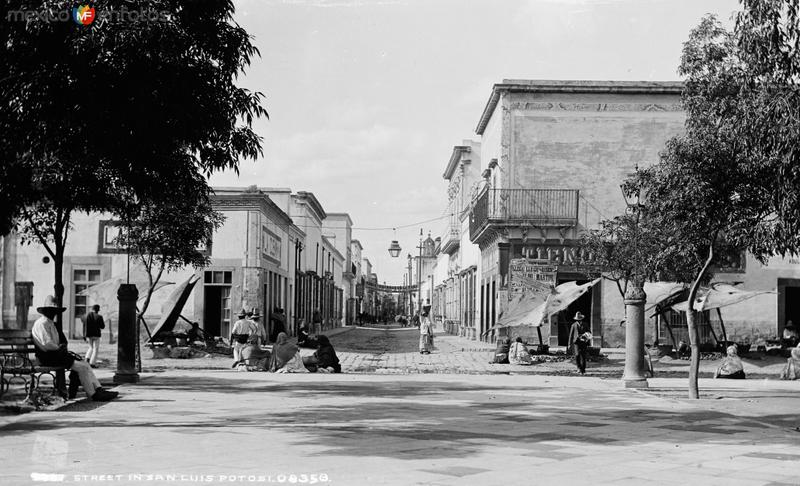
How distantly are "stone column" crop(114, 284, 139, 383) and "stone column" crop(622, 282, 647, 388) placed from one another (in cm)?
834

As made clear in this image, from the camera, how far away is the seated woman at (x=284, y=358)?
20.5 metres

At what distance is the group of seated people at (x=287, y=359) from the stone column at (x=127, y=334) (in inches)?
186

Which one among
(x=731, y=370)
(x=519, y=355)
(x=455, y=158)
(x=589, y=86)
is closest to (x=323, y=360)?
(x=519, y=355)

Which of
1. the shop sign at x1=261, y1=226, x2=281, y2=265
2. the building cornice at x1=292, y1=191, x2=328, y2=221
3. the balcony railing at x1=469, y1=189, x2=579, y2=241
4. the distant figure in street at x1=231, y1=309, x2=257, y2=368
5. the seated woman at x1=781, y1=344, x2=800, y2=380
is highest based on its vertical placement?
the building cornice at x1=292, y1=191, x2=328, y2=221

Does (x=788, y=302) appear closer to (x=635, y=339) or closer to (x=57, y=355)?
(x=635, y=339)

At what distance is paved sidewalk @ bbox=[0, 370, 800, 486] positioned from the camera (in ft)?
24.2

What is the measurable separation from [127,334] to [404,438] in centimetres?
802

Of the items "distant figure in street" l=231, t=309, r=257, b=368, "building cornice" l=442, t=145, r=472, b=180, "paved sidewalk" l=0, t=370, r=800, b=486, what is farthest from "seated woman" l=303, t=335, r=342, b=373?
"building cornice" l=442, t=145, r=472, b=180

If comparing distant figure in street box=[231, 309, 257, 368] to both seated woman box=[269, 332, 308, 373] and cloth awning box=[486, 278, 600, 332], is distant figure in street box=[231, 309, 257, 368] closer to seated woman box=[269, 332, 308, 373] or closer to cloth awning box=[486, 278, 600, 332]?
seated woman box=[269, 332, 308, 373]

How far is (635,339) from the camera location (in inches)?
651

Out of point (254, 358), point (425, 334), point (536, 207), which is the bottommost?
point (254, 358)

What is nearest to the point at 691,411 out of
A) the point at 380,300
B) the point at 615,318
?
the point at 615,318

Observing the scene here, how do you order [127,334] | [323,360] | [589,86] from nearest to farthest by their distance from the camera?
[127,334]
[323,360]
[589,86]

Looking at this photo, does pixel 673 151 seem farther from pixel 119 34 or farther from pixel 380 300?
pixel 380 300
